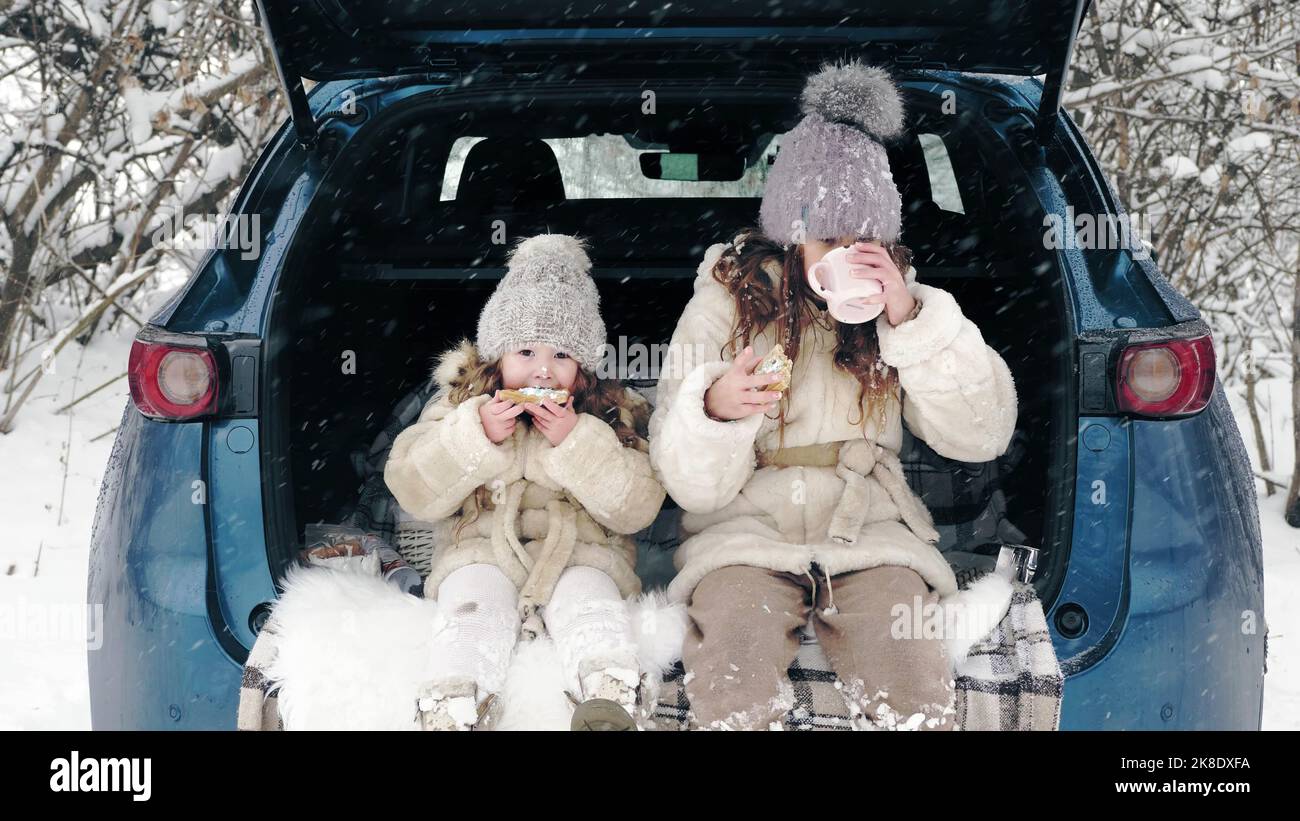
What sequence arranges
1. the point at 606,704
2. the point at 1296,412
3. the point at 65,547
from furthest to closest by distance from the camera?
the point at 1296,412 → the point at 65,547 → the point at 606,704

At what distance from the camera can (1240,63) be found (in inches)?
166

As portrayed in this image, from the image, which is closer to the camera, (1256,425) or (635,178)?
(635,178)

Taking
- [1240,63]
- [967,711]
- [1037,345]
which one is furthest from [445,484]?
[1240,63]

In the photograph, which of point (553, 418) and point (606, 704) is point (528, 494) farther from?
point (606, 704)

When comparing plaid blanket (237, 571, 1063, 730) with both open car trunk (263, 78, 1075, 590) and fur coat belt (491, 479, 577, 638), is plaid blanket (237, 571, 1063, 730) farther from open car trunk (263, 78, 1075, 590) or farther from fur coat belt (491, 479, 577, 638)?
fur coat belt (491, 479, 577, 638)

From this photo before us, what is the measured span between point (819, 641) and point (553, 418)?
56 cm

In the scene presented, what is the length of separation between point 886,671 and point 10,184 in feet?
14.9

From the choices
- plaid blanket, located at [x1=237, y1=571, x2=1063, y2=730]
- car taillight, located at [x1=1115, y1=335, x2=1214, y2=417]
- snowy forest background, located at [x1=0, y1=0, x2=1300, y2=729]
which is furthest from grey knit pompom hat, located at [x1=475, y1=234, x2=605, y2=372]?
snowy forest background, located at [x1=0, y1=0, x2=1300, y2=729]

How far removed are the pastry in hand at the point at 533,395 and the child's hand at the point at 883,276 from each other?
20.5 inches

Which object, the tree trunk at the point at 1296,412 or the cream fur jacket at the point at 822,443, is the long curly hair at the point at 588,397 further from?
the tree trunk at the point at 1296,412

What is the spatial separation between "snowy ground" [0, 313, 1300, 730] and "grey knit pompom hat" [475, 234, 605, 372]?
4.65ft

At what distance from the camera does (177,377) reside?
1.92 m

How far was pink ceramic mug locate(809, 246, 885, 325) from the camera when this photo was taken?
1.96 meters

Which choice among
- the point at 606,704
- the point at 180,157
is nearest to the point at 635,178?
the point at 606,704
